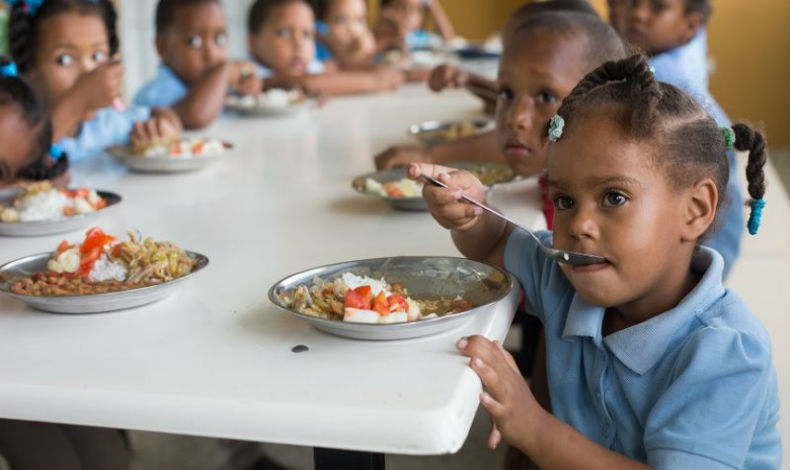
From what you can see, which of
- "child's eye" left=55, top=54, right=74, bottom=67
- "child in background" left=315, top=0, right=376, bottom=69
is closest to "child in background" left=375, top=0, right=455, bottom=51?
"child in background" left=315, top=0, right=376, bottom=69

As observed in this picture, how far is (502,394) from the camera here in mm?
867

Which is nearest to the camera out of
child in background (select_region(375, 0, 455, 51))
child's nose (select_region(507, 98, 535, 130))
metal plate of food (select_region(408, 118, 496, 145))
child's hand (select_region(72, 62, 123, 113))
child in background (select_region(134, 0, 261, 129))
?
child's nose (select_region(507, 98, 535, 130))

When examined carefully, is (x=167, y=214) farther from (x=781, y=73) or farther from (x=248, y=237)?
(x=781, y=73)

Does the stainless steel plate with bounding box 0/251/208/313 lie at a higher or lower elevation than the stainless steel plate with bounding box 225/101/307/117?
higher

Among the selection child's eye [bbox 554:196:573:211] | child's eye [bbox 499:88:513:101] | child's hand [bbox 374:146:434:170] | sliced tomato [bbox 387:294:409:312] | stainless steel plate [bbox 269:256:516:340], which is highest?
A: child's eye [bbox 499:88:513:101]

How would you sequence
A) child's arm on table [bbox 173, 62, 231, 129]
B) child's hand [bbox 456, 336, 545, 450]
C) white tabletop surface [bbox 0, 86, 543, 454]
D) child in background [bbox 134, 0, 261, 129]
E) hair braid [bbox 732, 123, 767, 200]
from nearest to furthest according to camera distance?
white tabletop surface [bbox 0, 86, 543, 454] → child's hand [bbox 456, 336, 545, 450] → hair braid [bbox 732, 123, 767, 200] → child's arm on table [bbox 173, 62, 231, 129] → child in background [bbox 134, 0, 261, 129]

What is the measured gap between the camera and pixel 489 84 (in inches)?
100

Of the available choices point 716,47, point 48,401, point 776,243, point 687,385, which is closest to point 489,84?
point 776,243

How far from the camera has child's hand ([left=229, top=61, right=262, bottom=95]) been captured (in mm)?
2654

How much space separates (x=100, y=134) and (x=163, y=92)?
524 millimetres

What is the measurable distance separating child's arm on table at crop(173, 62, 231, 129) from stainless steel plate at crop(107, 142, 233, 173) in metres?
0.52

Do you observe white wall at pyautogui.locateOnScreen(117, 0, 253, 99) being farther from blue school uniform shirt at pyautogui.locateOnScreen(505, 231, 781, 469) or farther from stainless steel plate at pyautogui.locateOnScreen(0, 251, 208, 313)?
blue school uniform shirt at pyautogui.locateOnScreen(505, 231, 781, 469)

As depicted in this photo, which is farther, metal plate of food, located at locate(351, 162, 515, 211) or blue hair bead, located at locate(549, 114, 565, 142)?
metal plate of food, located at locate(351, 162, 515, 211)

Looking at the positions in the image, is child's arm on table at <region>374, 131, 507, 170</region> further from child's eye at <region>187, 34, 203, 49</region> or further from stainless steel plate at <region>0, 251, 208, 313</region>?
child's eye at <region>187, 34, 203, 49</region>
